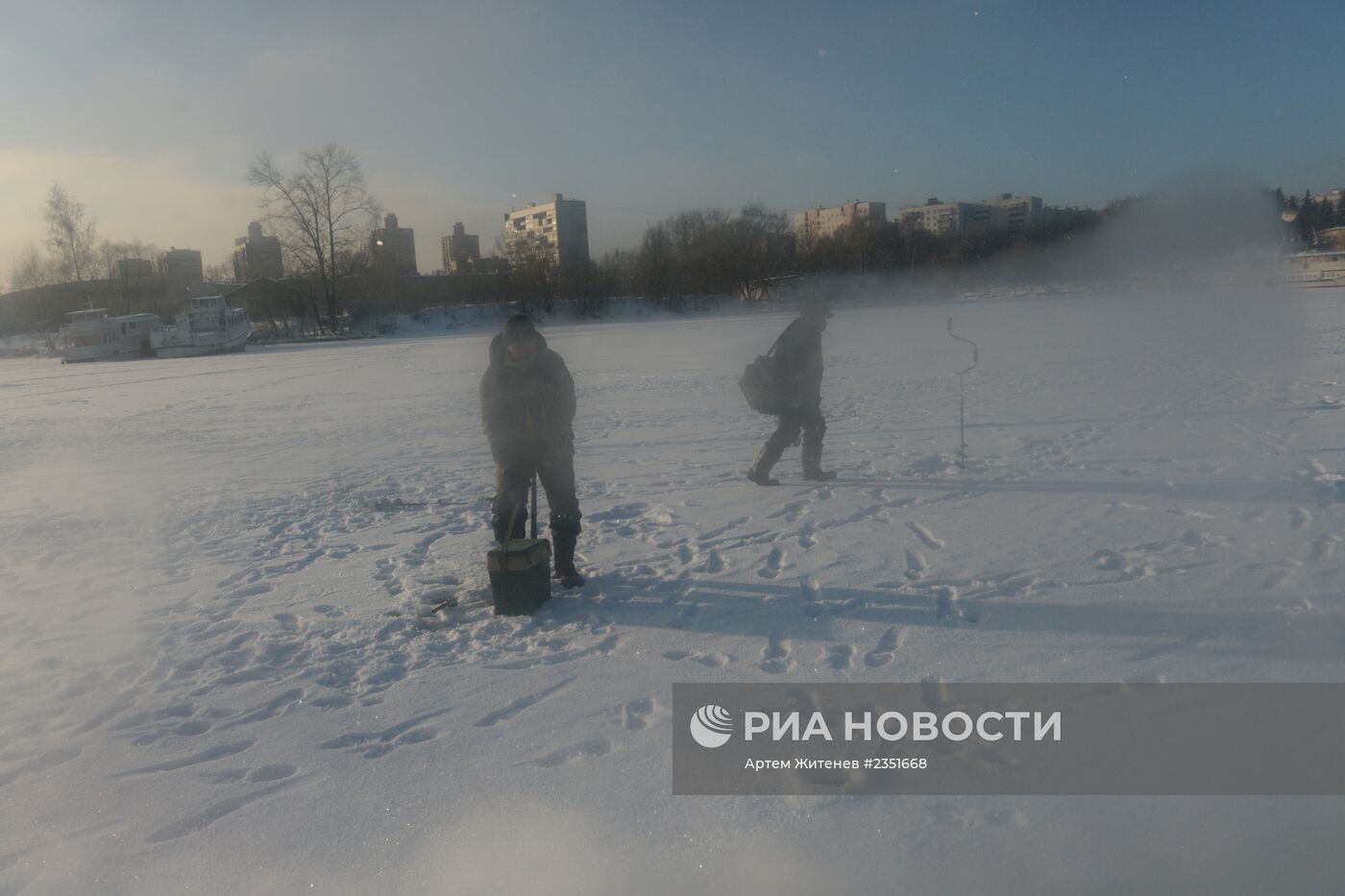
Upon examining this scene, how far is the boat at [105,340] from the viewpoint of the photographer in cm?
4806

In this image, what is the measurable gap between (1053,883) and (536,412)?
12.5 feet

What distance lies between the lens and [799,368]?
26.5ft

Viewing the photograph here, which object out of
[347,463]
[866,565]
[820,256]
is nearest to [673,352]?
[347,463]

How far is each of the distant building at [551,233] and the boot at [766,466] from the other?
62.3m

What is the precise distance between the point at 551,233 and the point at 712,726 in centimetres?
8804

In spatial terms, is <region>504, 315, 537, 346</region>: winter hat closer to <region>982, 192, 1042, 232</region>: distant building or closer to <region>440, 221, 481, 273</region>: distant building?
<region>982, 192, 1042, 232</region>: distant building

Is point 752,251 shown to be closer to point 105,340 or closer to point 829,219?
point 829,219

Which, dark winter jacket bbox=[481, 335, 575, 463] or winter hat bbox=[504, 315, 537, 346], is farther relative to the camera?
dark winter jacket bbox=[481, 335, 575, 463]

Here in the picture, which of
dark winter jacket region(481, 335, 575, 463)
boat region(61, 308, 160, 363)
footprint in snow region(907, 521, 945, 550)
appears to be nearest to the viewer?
dark winter jacket region(481, 335, 575, 463)

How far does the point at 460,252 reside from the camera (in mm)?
97562

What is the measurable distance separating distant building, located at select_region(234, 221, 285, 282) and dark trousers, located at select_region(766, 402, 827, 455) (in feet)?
210

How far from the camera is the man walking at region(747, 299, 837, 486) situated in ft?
26.5

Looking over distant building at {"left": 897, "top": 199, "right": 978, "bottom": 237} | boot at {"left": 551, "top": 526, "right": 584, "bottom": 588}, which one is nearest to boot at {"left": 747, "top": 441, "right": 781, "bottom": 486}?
boot at {"left": 551, "top": 526, "right": 584, "bottom": 588}

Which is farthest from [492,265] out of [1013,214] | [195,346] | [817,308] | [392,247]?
[817,308]
